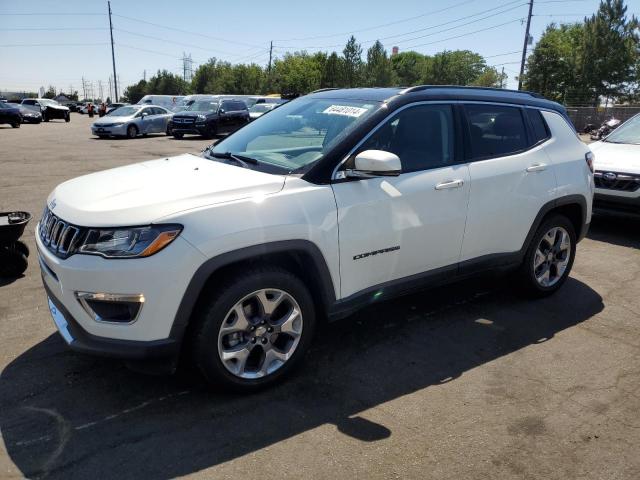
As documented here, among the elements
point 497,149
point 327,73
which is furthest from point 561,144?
point 327,73

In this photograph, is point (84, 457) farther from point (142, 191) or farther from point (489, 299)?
point (489, 299)

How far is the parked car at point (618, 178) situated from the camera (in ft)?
22.4

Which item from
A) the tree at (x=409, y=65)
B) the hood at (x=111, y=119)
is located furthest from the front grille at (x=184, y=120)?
the tree at (x=409, y=65)

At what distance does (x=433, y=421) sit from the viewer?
299cm

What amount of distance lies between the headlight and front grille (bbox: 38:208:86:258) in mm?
115

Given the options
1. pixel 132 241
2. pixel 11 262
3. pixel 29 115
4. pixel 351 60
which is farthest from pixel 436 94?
pixel 351 60

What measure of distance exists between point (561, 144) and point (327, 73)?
71782 mm

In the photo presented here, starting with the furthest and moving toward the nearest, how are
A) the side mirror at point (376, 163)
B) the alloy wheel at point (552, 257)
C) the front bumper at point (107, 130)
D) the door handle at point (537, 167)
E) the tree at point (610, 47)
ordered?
the tree at point (610, 47)
the front bumper at point (107, 130)
the alloy wheel at point (552, 257)
the door handle at point (537, 167)
the side mirror at point (376, 163)

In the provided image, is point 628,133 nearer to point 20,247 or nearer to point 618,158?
point 618,158

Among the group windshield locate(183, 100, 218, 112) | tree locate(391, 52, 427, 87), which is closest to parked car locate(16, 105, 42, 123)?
windshield locate(183, 100, 218, 112)

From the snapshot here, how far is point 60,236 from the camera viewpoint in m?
2.91

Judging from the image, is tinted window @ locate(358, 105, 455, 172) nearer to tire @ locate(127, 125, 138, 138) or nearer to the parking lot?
the parking lot

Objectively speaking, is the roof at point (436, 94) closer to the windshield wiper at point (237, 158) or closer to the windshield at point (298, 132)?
the windshield at point (298, 132)

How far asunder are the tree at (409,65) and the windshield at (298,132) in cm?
11936
